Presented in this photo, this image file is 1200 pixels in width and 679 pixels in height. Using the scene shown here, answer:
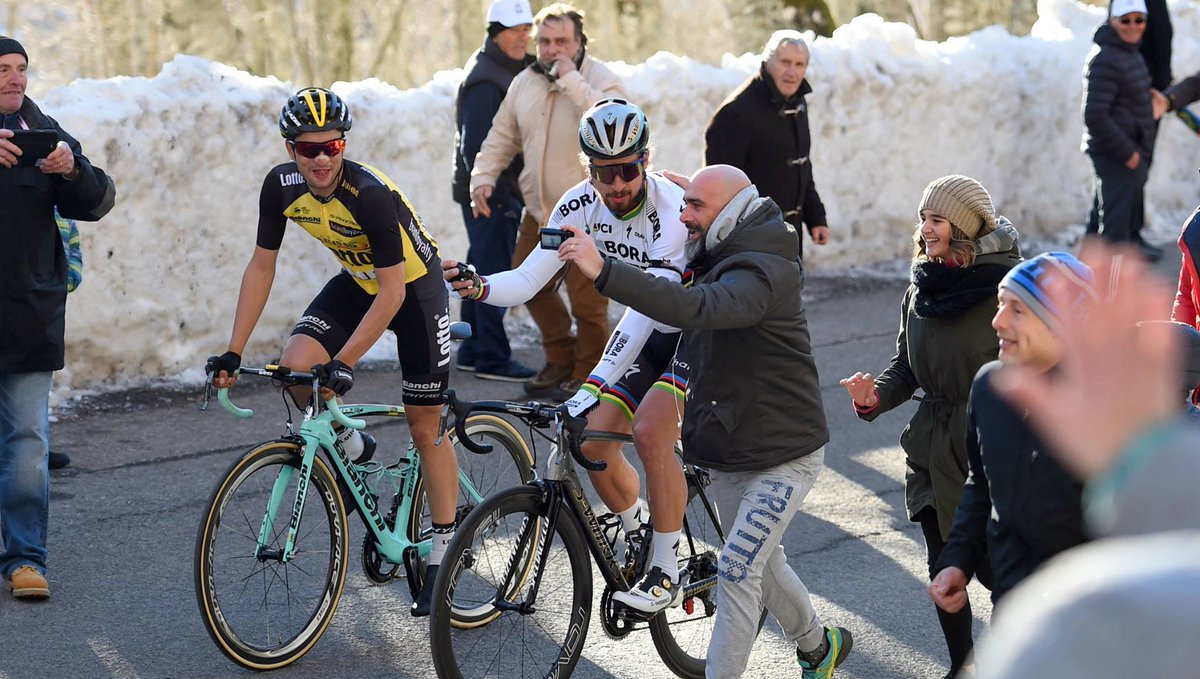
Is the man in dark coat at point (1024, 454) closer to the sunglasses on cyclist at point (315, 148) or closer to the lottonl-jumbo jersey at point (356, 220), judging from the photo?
the lottonl-jumbo jersey at point (356, 220)

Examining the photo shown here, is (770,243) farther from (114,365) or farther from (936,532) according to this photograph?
(114,365)

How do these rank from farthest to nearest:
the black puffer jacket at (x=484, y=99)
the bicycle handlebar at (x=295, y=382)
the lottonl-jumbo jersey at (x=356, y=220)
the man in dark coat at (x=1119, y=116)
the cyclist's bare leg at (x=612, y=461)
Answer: the man in dark coat at (x=1119, y=116)
the black puffer jacket at (x=484, y=99)
the lottonl-jumbo jersey at (x=356, y=220)
the cyclist's bare leg at (x=612, y=461)
the bicycle handlebar at (x=295, y=382)

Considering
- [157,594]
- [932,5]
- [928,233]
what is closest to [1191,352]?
[928,233]

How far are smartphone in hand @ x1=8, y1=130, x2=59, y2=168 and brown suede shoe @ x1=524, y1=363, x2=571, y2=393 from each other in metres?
3.96

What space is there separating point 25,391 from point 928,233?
12.2ft

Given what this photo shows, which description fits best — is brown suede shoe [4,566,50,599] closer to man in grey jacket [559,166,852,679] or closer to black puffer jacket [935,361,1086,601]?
man in grey jacket [559,166,852,679]

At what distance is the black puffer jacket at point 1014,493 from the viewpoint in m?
3.63

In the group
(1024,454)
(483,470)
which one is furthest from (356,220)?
(1024,454)

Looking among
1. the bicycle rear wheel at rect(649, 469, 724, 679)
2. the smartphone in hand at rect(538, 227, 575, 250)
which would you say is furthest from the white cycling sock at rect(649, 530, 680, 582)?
the smartphone in hand at rect(538, 227, 575, 250)

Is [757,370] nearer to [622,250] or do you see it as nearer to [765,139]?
[622,250]

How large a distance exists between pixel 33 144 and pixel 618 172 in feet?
8.02

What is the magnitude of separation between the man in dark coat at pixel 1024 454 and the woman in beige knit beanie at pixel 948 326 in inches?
42.1

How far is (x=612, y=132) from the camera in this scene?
546cm

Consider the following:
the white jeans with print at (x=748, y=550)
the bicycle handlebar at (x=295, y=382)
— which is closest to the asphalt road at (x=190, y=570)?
the white jeans with print at (x=748, y=550)
